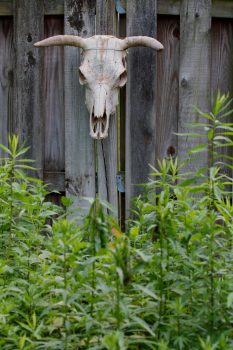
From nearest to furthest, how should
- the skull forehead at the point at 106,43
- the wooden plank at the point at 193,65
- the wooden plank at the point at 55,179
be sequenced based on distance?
the skull forehead at the point at 106,43 → the wooden plank at the point at 193,65 → the wooden plank at the point at 55,179

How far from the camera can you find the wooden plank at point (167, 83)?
220 inches

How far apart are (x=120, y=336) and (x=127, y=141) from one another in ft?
9.60

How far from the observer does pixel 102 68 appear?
17.3 feet

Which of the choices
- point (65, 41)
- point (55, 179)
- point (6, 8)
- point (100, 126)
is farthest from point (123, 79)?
point (6, 8)

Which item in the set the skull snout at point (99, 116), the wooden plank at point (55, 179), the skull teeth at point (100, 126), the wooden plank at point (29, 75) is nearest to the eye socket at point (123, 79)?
the skull snout at point (99, 116)

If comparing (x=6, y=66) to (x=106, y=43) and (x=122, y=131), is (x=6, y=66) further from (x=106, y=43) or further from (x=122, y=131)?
(x=122, y=131)

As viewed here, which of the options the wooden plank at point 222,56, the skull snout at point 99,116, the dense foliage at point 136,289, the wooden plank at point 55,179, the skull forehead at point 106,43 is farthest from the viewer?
the wooden plank at point 55,179

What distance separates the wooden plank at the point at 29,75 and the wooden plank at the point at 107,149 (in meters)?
0.45

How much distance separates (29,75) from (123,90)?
0.72 metres

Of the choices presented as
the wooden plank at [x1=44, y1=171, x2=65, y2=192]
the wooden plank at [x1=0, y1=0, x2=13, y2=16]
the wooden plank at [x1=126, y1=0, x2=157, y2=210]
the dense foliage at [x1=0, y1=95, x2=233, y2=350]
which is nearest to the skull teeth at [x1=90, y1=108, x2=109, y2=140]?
the wooden plank at [x1=126, y1=0, x2=157, y2=210]

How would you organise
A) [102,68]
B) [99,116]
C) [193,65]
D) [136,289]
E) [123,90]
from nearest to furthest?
[136,289]
[99,116]
[102,68]
[193,65]
[123,90]

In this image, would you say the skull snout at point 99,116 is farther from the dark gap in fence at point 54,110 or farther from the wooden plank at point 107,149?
the dark gap in fence at point 54,110

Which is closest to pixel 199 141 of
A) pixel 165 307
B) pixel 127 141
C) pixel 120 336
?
pixel 127 141

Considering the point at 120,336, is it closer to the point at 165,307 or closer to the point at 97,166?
the point at 165,307
